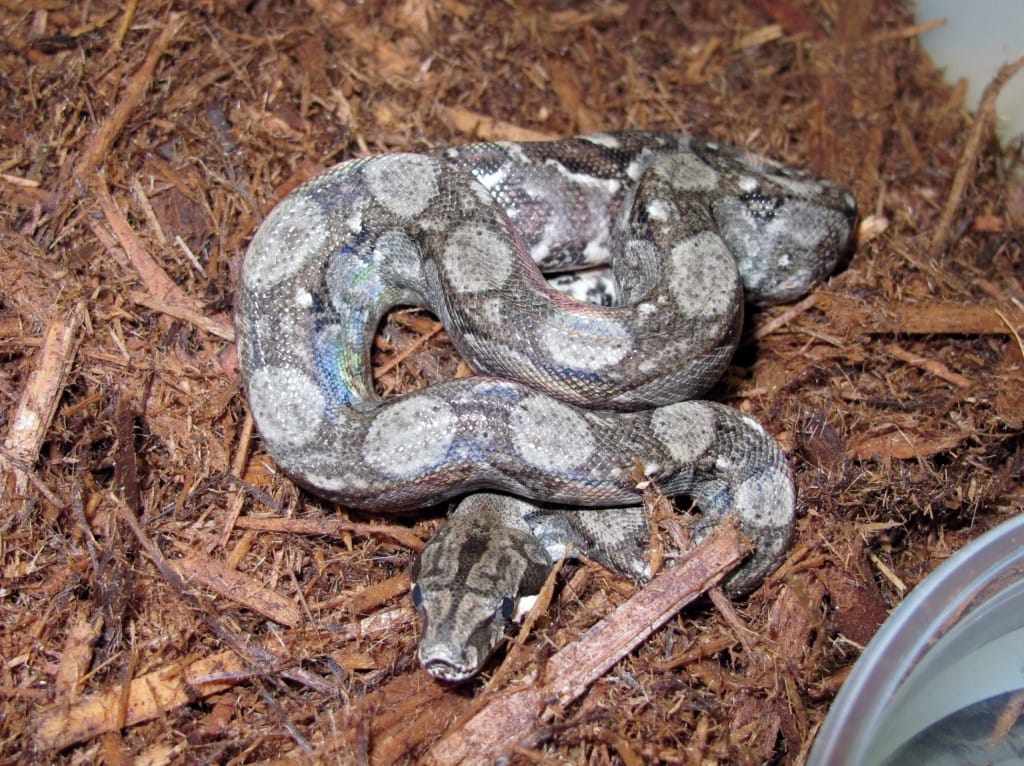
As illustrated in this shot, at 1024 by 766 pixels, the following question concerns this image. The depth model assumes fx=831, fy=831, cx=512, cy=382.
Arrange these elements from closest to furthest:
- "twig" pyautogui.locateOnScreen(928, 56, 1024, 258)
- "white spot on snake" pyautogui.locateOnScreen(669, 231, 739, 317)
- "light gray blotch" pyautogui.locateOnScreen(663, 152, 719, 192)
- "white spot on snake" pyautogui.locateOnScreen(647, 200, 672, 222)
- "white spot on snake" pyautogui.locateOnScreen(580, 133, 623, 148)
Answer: "white spot on snake" pyautogui.locateOnScreen(669, 231, 739, 317) < "white spot on snake" pyautogui.locateOnScreen(647, 200, 672, 222) < "light gray blotch" pyautogui.locateOnScreen(663, 152, 719, 192) < "white spot on snake" pyautogui.locateOnScreen(580, 133, 623, 148) < "twig" pyautogui.locateOnScreen(928, 56, 1024, 258)

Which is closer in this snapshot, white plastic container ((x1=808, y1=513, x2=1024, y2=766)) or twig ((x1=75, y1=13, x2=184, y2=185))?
white plastic container ((x1=808, y1=513, x2=1024, y2=766))

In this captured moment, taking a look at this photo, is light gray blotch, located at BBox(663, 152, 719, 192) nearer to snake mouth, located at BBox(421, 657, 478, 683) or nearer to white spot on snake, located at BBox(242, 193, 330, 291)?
white spot on snake, located at BBox(242, 193, 330, 291)

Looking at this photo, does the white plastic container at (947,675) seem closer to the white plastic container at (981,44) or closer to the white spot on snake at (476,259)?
the white spot on snake at (476,259)

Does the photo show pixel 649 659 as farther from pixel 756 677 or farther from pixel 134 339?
pixel 134 339

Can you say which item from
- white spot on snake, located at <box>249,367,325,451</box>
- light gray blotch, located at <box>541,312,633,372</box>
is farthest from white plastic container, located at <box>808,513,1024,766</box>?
white spot on snake, located at <box>249,367,325,451</box>

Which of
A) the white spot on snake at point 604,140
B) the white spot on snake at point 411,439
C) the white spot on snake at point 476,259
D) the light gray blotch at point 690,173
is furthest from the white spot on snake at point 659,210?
the white spot on snake at point 411,439

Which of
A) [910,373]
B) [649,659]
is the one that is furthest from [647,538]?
[910,373]

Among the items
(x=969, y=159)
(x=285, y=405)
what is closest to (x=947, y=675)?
(x=285, y=405)
